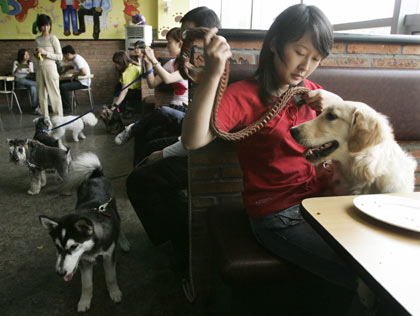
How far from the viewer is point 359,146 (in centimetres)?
121

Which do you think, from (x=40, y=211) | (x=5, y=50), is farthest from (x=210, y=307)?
(x=5, y=50)

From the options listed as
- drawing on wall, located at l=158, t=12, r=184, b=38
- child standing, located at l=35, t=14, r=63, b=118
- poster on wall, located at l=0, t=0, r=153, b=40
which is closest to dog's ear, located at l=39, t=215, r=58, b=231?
child standing, located at l=35, t=14, r=63, b=118

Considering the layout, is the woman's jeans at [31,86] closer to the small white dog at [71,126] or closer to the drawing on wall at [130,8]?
the drawing on wall at [130,8]

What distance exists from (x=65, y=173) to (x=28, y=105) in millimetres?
7022

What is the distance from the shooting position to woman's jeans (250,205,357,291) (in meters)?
1.13

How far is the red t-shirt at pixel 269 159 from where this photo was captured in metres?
1.19

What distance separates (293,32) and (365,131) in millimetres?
463

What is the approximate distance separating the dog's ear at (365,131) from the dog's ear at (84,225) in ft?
4.11

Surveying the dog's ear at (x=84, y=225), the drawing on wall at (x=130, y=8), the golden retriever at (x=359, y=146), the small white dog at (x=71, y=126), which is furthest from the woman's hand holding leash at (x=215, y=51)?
the drawing on wall at (x=130, y=8)

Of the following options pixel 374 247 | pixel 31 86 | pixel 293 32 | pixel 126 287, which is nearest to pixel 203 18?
pixel 293 32

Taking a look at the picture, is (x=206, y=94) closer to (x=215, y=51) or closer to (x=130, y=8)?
(x=215, y=51)

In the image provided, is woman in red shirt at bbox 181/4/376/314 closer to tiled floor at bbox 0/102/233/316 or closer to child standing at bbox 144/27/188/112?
tiled floor at bbox 0/102/233/316

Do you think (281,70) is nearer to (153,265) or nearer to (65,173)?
(153,265)

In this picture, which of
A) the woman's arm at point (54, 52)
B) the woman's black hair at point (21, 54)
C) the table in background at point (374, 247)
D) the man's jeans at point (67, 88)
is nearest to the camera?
the table in background at point (374, 247)
